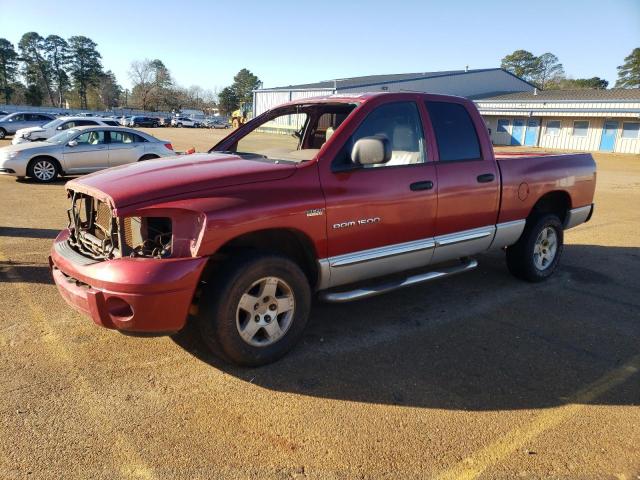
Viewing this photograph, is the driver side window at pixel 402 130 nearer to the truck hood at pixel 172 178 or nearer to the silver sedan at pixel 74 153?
the truck hood at pixel 172 178

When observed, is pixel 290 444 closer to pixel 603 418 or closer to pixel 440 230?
pixel 603 418

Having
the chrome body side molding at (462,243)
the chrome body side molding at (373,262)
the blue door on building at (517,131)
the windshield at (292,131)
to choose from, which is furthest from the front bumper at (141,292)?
the blue door on building at (517,131)

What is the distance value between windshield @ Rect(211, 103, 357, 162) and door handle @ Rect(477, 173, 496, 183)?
147 cm

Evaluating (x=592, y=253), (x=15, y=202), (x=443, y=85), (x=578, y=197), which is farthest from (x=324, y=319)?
(x=443, y=85)

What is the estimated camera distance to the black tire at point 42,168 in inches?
496

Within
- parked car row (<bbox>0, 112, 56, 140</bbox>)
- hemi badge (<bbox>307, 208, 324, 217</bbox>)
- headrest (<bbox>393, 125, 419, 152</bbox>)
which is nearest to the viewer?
hemi badge (<bbox>307, 208, 324, 217</bbox>)

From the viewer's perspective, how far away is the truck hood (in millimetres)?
3281

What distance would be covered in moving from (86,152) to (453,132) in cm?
1110

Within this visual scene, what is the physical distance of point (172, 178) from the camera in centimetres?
349

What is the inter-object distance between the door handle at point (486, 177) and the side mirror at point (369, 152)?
146cm

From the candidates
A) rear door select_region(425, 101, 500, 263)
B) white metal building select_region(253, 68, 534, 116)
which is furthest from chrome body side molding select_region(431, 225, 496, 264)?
white metal building select_region(253, 68, 534, 116)

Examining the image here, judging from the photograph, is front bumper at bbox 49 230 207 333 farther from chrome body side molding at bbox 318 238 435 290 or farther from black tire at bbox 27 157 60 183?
black tire at bbox 27 157 60 183

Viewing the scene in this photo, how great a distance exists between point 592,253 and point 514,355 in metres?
4.22

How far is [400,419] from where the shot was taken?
3.13m
